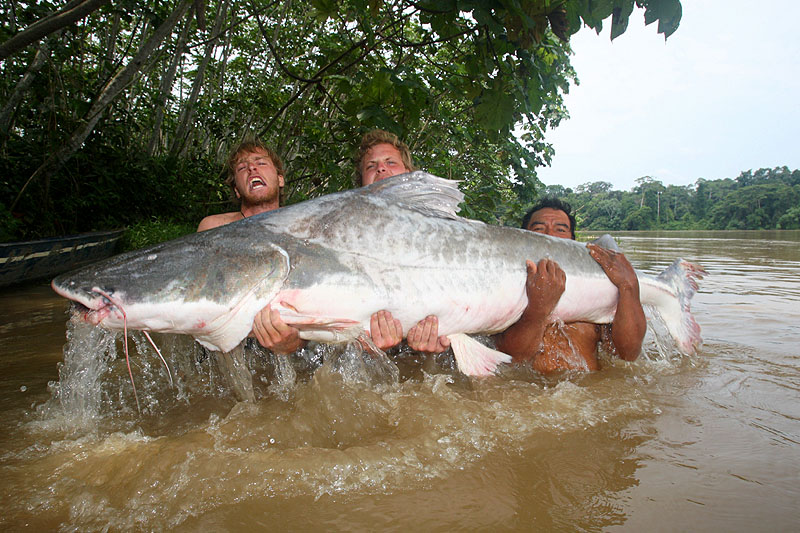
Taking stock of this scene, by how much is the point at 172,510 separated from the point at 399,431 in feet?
3.39

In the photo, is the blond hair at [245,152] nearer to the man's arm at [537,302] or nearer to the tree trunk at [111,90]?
the man's arm at [537,302]

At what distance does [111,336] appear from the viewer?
2135 mm

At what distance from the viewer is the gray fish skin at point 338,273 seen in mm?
1872

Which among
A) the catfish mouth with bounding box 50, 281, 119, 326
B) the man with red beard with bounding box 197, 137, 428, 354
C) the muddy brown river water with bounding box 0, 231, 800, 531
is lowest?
the muddy brown river water with bounding box 0, 231, 800, 531

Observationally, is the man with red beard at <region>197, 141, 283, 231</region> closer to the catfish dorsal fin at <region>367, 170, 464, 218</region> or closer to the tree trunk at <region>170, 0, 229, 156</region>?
the catfish dorsal fin at <region>367, 170, 464, 218</region>

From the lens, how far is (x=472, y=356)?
2.56m

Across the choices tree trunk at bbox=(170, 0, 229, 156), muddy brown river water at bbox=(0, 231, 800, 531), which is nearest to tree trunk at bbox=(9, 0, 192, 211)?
tree trunk at bbox=(170, 0, 229, 156)

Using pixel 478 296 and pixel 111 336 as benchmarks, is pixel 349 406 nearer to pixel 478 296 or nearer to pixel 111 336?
pixel 478 296

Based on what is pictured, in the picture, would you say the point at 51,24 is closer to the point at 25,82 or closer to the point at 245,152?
the point at 245,152

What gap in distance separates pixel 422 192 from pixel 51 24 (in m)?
3.57

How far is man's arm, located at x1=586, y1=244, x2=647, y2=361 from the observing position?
2.88m

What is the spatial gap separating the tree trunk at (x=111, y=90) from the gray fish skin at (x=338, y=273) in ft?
16.7

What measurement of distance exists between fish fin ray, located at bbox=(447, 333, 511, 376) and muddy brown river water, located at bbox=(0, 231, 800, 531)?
0.66 ft

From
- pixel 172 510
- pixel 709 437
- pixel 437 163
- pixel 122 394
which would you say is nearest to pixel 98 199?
pixel 437 163
